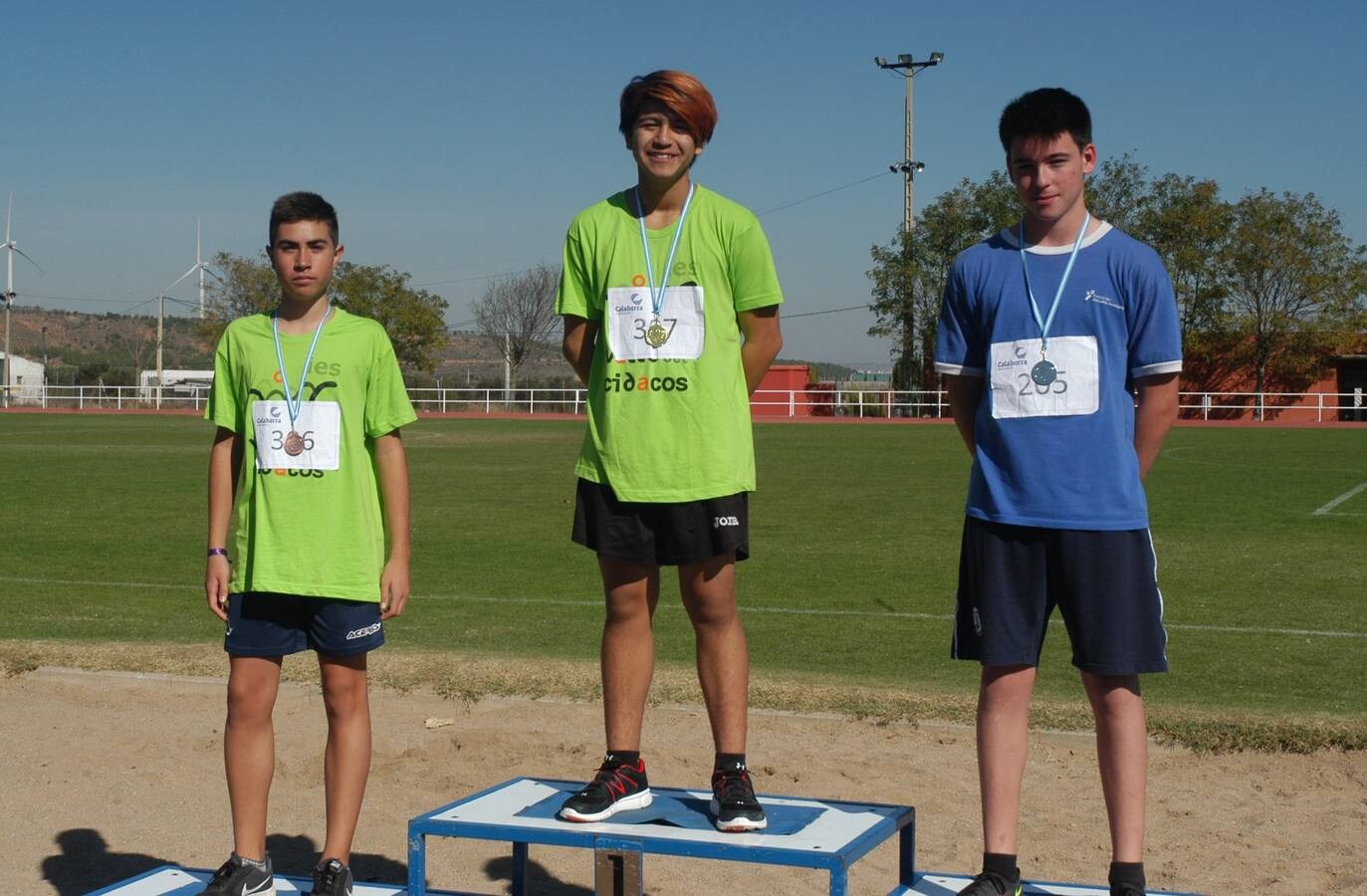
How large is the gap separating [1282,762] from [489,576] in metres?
7.12

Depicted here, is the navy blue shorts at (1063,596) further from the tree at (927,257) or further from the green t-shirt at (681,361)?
the tree at (927,257)

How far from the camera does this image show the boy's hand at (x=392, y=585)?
4465 mm

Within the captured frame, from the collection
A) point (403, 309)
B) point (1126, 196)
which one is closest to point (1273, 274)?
point (1126, 196)

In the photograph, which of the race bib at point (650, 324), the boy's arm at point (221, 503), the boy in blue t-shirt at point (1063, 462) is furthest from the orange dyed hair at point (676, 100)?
the boy's arm at point (221, 503)

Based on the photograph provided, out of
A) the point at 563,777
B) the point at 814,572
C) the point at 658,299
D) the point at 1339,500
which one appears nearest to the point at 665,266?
the point at 658,299

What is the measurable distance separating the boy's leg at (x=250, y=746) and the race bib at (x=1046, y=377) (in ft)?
7.19

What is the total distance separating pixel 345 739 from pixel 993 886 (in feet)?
6.14

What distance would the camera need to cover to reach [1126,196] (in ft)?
194

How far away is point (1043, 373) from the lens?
4027mm

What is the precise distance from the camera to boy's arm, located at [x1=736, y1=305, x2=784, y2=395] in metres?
4.46

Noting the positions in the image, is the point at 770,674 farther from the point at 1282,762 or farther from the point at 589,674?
the point at 1282,762

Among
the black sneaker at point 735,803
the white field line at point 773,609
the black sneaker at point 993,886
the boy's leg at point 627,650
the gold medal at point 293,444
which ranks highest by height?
the gold medal at point 293,444

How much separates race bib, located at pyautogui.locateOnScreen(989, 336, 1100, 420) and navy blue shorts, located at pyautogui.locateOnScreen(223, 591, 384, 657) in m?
1.88

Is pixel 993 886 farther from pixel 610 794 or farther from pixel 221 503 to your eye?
pixel 221 503
